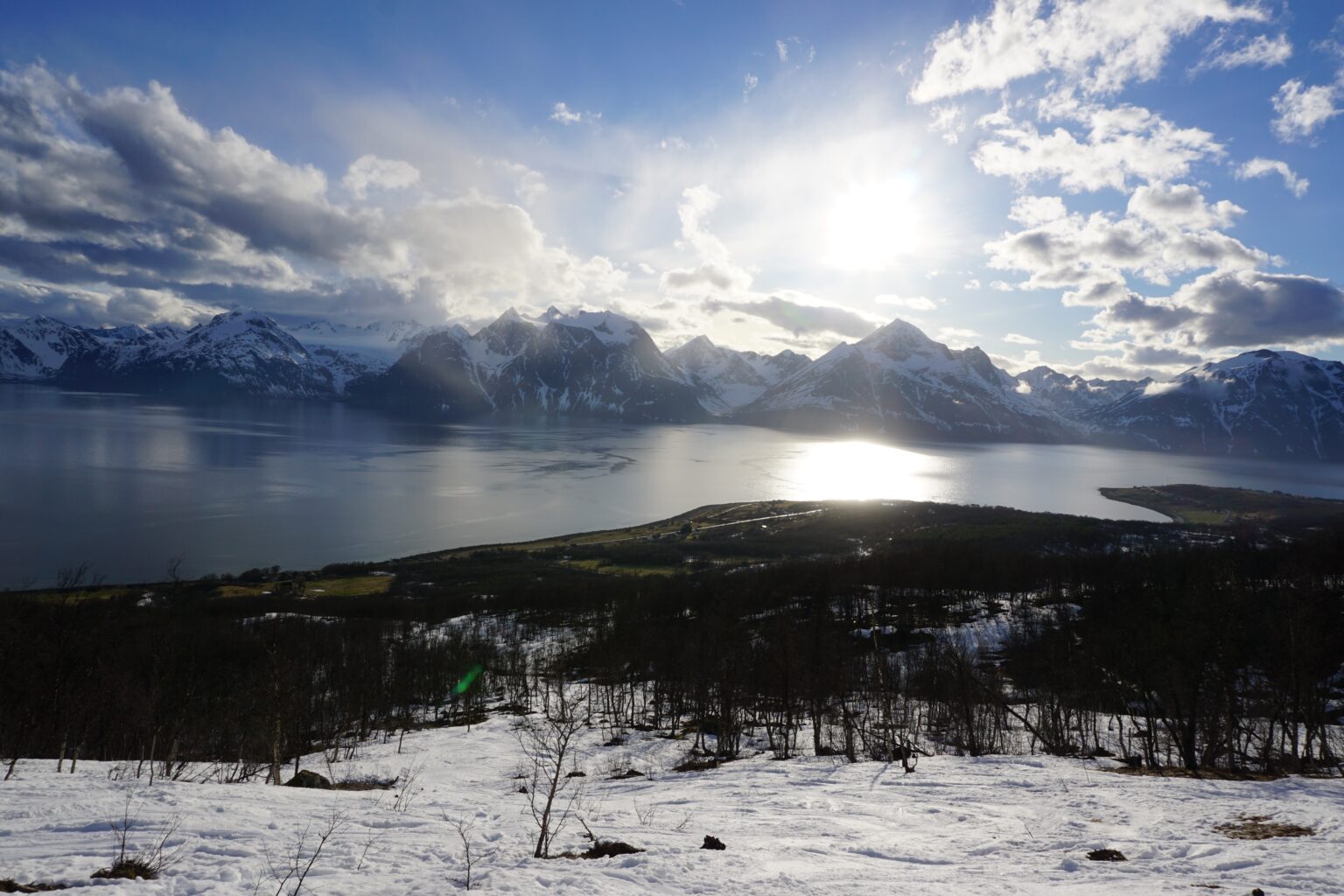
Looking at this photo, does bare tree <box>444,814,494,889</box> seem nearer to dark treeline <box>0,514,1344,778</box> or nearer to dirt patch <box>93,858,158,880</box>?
dirt patch <box>93,858,158,880</box>

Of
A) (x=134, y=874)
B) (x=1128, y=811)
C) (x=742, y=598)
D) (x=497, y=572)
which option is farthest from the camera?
(x=497, y=572)

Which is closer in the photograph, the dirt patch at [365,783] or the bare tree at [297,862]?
the bare tree at [297,862]

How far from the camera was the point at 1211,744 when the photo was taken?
1005 inches

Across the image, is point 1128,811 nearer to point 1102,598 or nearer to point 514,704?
point 514,704

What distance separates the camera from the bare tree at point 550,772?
39.3 ft

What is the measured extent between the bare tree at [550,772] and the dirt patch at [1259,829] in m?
Answer: 13.7

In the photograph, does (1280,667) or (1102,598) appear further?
(1102,598)

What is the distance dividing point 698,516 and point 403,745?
Answer: 98903 millimetres

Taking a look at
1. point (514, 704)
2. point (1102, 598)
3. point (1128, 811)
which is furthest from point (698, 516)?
point (1128, 811)

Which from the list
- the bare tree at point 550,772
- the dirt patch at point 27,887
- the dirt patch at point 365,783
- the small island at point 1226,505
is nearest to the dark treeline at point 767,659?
the dirt patch at point 365,783

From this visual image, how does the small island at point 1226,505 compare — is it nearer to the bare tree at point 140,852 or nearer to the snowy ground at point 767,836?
the snowy ground at point 767,836

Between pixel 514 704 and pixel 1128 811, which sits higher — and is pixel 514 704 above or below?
below

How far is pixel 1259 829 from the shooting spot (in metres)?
13.4

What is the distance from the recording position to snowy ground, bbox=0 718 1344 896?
977 centimetres
